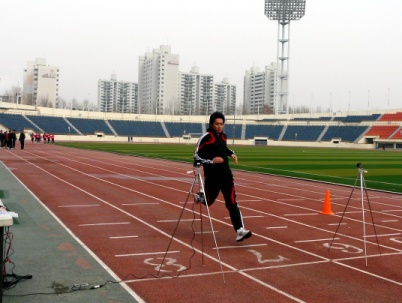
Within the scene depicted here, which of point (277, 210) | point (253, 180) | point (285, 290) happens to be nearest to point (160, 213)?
point (277, 210)

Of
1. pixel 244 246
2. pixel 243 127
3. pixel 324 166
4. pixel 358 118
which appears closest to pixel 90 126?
pixel 243 127

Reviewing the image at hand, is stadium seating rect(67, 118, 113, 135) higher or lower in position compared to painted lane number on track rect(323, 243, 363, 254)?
higher

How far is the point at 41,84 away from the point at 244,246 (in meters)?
158

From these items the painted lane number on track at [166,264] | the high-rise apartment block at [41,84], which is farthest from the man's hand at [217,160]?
the high-rise apartment block at [41,84]

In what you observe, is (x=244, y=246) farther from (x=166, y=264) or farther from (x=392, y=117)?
(x=392, y=117)

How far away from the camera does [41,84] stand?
154 meters

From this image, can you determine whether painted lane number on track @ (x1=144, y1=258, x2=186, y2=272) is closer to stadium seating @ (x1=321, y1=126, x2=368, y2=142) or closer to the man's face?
the man's face

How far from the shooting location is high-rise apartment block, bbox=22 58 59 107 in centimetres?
15475

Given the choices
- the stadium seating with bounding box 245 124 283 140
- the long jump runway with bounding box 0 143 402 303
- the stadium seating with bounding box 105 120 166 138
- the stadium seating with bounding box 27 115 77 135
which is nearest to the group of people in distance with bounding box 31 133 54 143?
the stadium seating with bounding box 27 115 77 135

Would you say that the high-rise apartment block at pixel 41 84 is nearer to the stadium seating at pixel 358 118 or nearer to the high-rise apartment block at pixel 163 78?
the high-rise apartment block at pixel 163 78

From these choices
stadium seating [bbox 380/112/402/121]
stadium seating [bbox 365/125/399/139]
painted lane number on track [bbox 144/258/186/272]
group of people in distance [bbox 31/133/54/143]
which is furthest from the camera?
stadium seating [bbox 380/112/402/121]

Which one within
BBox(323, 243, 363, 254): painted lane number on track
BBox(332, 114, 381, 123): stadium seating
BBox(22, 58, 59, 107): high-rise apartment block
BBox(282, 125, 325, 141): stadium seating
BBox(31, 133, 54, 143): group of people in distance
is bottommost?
BBox(323, 243, 363, 254): painted lane number on track

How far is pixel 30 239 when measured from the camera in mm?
7742

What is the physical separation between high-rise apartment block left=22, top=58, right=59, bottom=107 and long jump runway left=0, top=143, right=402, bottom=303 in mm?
145885
